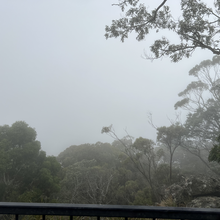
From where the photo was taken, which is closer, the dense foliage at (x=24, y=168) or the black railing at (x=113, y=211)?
the black railing at (x=113, y=211)

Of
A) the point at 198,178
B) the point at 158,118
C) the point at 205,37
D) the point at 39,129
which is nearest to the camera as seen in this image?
the point at 205,37

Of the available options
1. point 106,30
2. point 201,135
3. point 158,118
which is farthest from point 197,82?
point 158,118

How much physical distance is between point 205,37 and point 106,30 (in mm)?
3075

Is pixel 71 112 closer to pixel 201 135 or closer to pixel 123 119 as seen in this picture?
pixel 123 119

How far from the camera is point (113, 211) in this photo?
0.82 m

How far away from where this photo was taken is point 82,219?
3.66 metres

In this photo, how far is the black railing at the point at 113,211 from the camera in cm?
81

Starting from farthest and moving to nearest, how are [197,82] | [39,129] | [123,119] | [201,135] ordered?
1. [39,129]
2. [123,119]
3. [197,82]
4. [201,135]

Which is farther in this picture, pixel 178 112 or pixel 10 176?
pixel 178 112

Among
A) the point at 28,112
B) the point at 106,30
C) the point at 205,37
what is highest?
the point at 28,112

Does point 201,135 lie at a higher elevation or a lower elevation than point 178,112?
lower

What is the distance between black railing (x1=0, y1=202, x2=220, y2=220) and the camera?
81cm

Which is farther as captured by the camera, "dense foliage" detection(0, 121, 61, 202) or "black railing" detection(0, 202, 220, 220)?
"dense foliage" detection(0, 121, 61, 202)

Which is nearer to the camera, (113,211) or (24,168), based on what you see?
(113,211)
